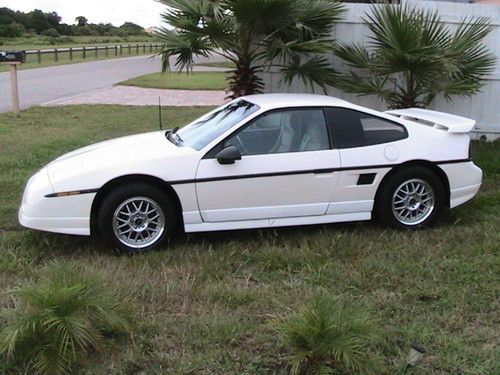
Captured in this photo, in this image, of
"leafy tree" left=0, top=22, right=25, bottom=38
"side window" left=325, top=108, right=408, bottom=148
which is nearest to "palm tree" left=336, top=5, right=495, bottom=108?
"side window" left=325, top=108, right=408, bottom=148

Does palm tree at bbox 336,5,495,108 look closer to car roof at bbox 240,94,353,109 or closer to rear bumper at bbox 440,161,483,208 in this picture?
rear bumper at bbox 440,161,483,208

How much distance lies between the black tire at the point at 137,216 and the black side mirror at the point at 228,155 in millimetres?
545

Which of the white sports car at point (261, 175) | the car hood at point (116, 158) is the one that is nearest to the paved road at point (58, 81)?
the car hood at point (116, 158)

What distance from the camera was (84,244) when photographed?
5535 mm

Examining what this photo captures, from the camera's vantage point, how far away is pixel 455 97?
385 inches

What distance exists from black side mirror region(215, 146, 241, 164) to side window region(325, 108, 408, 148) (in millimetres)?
944

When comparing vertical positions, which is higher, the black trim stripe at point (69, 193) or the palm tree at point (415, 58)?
the palm tree at point (415, 58)

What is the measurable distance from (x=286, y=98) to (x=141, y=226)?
186cm

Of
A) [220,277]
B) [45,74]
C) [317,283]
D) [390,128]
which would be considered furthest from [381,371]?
[45,74]

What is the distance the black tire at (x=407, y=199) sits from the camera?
5723 mm

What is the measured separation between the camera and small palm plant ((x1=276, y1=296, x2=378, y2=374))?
3346 mm

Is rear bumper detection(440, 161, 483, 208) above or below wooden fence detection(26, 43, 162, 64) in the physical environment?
below

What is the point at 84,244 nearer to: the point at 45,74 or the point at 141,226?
the point at 141,226

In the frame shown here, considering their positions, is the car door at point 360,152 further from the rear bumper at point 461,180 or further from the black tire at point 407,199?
the rear bumper at point 461,180
